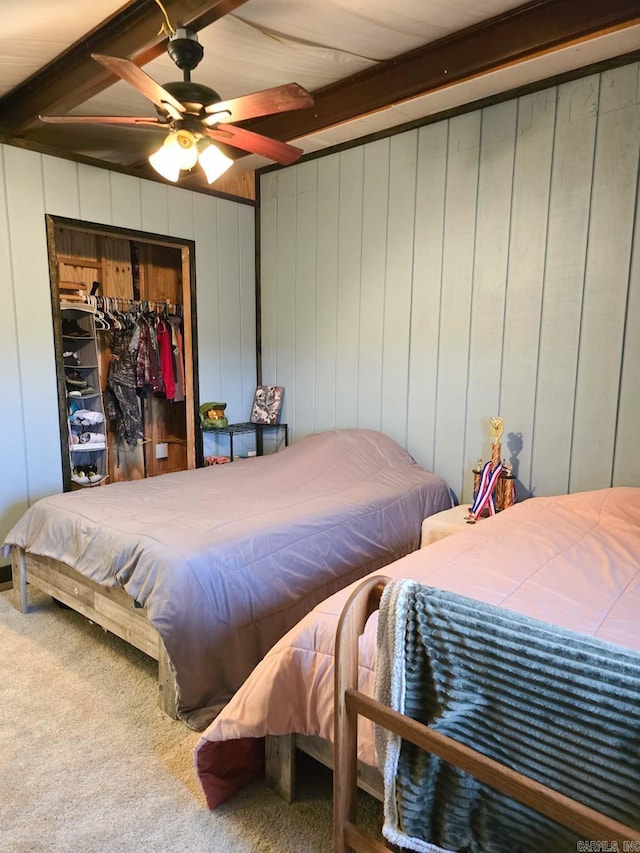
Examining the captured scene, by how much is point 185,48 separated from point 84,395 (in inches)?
112

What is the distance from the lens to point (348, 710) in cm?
106

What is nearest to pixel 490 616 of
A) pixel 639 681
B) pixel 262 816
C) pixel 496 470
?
pixel 639 681

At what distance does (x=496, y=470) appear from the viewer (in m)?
2.85

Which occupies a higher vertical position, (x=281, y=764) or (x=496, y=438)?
(x=496, y=438)

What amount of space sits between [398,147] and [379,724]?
330cm

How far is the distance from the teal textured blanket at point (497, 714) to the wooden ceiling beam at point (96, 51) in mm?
2048

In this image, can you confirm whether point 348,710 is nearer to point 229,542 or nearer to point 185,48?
point 229,542

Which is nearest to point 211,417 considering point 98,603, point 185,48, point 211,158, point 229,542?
point 98,603

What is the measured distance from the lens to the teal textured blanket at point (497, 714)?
0.83 m

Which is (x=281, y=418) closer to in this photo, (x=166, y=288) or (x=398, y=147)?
(x=166, y=288)

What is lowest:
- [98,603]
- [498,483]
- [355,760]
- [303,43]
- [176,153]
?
[98,603]

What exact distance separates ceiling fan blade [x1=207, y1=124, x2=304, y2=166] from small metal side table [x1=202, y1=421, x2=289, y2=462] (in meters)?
2.08

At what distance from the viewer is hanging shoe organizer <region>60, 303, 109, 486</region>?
163 inches

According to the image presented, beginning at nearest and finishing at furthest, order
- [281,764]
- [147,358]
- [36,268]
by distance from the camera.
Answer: [281,764]
[36,268]
[147,358]
